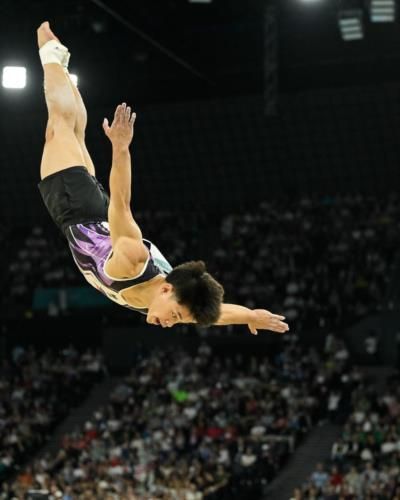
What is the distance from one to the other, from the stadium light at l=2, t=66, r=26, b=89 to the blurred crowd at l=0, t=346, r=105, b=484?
1188 cm

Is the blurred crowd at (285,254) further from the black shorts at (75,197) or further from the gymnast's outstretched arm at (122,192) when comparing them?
the gymnast's outstretched arm at (122,192)

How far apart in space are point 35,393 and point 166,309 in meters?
19.7

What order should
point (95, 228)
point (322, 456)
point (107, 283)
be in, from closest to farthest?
point (107, 283) < point (95, 228) < point (322, 456)

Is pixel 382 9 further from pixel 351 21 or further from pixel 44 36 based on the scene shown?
pixel 44 36

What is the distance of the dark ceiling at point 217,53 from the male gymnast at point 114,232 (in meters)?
16.4

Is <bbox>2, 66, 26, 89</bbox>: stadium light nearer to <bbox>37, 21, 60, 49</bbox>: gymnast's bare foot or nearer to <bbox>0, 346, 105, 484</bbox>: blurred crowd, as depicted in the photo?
<bbox>37, 21, 60, 49</bbox>: gymnast's bare foot

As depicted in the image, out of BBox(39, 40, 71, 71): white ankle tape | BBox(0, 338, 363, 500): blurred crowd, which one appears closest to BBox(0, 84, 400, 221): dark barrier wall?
BBox(0, 338, 363, 500): blurred crowd

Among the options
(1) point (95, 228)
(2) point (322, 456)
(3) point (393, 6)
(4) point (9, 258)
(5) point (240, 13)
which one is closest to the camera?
(1) point (95, 228)

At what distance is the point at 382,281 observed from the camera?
26.8 metres

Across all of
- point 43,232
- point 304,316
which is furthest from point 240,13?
point 43,232

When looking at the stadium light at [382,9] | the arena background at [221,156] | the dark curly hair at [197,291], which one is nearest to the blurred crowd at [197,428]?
the arena background at [221,156]

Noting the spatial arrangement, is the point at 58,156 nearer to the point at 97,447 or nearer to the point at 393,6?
the point at 393,6

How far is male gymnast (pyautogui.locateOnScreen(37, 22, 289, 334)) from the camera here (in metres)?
7.11

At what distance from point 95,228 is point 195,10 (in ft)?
58.1
